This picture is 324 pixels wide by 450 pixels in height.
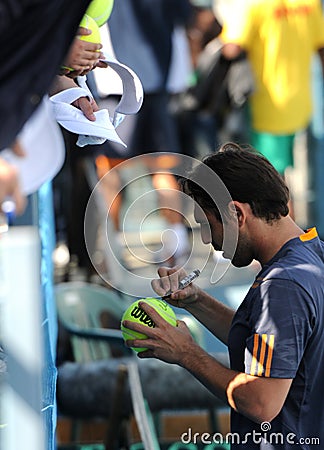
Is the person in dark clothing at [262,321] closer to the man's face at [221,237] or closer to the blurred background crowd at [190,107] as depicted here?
the man's face at [221,237]

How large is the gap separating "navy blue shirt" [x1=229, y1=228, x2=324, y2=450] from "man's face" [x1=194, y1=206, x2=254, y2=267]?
0.23ft

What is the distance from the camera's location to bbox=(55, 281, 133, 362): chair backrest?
407 cm

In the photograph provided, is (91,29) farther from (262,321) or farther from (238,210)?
(262,321)

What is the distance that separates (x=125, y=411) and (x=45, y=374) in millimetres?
1254

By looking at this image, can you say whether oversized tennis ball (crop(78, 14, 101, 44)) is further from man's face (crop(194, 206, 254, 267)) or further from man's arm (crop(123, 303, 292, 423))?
man's arm (crop(123, 303, 292, 423))

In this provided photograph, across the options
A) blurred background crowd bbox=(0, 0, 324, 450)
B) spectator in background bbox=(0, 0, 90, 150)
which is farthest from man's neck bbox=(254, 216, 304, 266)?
blurred background crowd bbox=(0, 0, 324, 450)

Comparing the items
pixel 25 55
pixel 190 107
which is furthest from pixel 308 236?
Result: pixel 190 107

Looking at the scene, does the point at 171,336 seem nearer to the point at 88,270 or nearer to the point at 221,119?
the point at 88,270

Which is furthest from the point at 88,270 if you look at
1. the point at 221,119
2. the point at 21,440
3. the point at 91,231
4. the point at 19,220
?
the point at 21,440

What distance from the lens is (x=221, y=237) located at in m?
2.22

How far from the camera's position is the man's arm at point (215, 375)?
6.79 ft

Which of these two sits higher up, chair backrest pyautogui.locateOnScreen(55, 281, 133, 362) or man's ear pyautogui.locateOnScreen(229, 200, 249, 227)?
man's ear pyautogui.locateOnScreen(229, 200, 249, 227)

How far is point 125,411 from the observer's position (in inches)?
140

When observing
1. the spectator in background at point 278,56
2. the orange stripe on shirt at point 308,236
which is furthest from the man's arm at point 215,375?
the spectator in background at point 278,56
